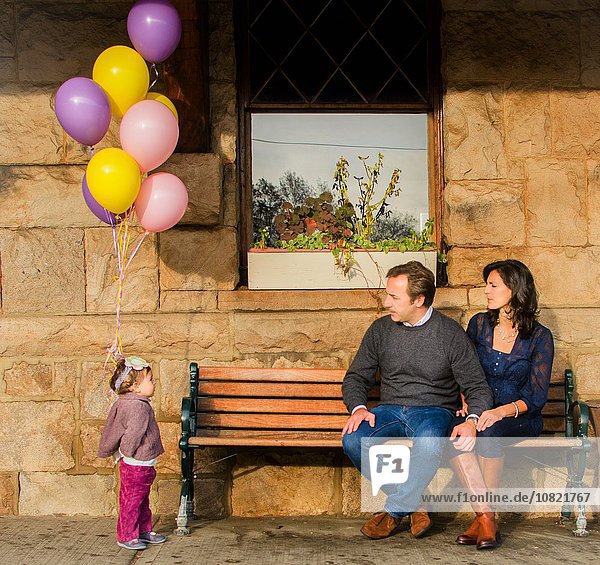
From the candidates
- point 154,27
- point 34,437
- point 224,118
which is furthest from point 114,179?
point 34,437

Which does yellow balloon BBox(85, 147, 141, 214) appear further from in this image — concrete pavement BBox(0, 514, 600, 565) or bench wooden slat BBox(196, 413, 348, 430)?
concrete pavement BBox(0, 514, 600, 565)

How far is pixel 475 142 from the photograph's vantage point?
5.62 meters

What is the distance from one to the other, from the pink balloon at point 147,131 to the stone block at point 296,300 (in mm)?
1107

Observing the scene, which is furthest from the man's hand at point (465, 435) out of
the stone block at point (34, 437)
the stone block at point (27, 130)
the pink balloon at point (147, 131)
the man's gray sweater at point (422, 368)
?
the stone block at point (27, 130)

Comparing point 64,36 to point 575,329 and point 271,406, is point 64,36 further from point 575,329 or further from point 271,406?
point 575,329

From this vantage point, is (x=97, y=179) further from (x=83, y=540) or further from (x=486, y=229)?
(x=486, y=229)

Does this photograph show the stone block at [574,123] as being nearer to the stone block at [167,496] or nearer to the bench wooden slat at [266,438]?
the bench wooden slat at [266,438]

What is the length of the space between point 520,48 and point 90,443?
334 cm

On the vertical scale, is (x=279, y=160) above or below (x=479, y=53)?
below

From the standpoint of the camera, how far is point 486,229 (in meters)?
5.60

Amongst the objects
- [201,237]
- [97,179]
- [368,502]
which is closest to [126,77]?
[97,179]

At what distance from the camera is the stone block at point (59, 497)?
5422 millimetres

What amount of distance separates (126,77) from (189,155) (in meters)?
0.85

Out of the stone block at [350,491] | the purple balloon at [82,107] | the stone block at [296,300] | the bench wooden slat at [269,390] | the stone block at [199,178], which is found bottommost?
the stone block at [350,491]
